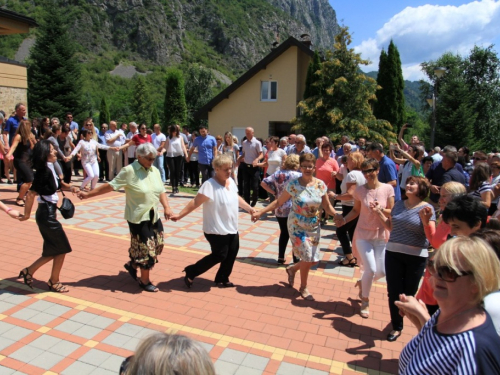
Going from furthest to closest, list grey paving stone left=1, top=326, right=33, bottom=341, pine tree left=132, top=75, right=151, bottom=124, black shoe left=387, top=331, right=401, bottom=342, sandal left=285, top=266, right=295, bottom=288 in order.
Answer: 1. pine tree left=132, top=75, right=151, bottom=124
2. sandal left=285, top=266, right=295, bottom=288
3. black shoe left=387, top=331, right=401, bottom=342
4. grey paving stone left=1, top=326, right=33, bottom=341

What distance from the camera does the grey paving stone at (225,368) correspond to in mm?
3600

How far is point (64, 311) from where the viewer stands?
178 inches

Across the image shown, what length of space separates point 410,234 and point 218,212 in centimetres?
232

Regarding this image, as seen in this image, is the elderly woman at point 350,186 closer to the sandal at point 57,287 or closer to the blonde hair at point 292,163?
the blonde hair at point 292,163

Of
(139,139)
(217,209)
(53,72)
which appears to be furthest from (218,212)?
(53,72)

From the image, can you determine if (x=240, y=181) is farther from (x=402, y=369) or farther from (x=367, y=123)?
(x=367, y=123)

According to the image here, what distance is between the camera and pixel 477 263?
1.86m

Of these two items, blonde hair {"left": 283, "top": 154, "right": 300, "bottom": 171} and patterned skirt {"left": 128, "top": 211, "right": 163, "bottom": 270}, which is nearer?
patterned skirt {"left": 128, "top": 211, "right": 163, "bottom": 270}

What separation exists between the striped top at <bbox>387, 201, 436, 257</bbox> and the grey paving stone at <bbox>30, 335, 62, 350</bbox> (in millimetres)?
3481

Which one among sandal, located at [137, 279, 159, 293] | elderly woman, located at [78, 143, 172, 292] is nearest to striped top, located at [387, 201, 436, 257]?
elderly woman, located at [78, 143, 172, 292]

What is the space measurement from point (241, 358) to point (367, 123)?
890 inches

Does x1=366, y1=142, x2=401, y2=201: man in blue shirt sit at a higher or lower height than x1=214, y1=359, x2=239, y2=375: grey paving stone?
higher

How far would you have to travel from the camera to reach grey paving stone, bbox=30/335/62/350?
3817 mm

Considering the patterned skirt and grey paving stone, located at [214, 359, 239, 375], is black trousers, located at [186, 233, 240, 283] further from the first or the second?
grey paving stone, located at [214, 359, 239, 375]
